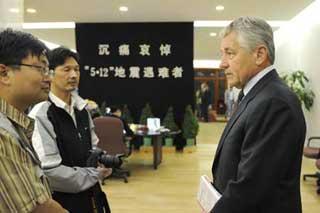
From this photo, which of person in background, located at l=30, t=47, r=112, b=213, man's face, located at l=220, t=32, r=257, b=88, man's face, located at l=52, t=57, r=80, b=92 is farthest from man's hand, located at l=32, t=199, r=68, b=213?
man's face, located at l=52, t=57, r=80, b=92

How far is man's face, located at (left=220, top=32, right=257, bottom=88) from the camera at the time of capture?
5.45 ft

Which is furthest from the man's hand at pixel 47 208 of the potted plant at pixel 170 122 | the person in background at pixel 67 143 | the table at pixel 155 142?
the potted plant at pixel 170 122

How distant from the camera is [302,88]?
859 cm

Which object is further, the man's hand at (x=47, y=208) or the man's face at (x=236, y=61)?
the man's face at (x=236, y=61)

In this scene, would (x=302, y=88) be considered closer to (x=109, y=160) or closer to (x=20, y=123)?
(x=109, y=160)

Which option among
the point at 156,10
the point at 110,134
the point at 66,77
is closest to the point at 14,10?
the point at 66,77

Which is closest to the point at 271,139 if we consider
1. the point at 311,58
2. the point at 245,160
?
the point at 245,160

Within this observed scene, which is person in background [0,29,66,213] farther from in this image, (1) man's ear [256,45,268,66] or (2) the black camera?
(1) man's ear [256,45,268,66]

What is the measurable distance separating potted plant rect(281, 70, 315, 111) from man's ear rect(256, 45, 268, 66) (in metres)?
6.96

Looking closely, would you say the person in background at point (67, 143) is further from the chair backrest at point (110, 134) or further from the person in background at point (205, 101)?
the person in background at point (205, 101)

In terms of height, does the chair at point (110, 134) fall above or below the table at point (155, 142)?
above

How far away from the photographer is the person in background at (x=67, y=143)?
1.98m

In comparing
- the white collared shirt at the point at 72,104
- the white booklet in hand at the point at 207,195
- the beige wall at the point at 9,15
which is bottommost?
the white booklet in hand at the point at 207,195

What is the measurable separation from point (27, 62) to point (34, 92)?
0.34ft
